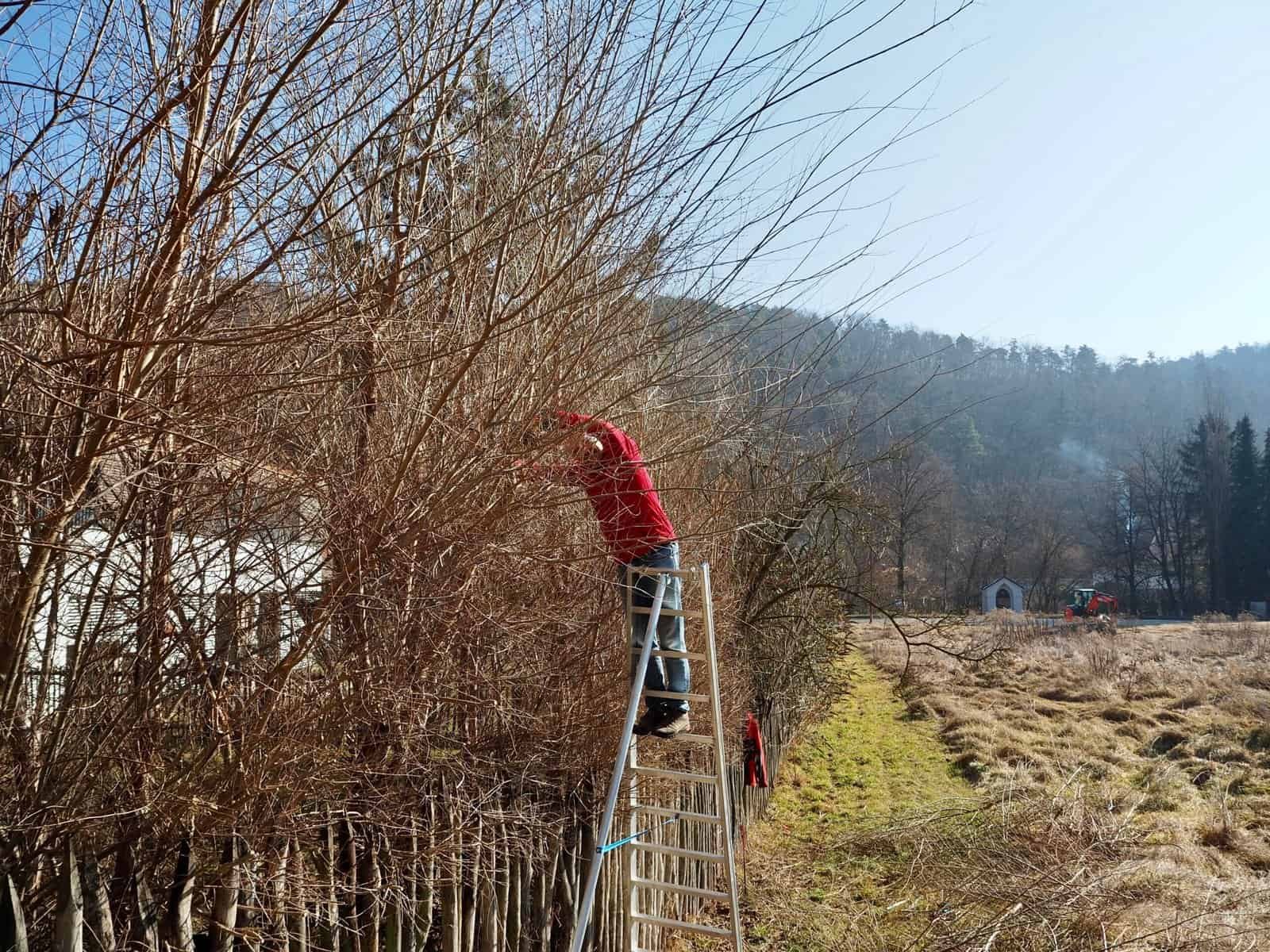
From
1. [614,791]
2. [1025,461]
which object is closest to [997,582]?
[1025,461]

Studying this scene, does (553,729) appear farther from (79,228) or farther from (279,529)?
(79,228)

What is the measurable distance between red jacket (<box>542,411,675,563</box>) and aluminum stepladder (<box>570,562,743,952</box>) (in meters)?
0.15

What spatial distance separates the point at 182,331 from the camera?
7.10 feet

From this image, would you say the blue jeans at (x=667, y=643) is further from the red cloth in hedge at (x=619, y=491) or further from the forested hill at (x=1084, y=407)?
the forested hill at (x=1084, y=407)

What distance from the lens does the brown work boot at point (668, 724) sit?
451cm

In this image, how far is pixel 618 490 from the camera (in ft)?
12.5

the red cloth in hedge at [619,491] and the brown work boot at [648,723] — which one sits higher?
the red cloth in hedge at [619,491]

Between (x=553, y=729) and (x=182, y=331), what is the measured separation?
3.22 m

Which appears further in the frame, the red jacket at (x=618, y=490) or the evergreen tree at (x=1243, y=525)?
the evergreen tree at (x=1243, y=525)

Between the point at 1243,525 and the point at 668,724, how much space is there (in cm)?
5825

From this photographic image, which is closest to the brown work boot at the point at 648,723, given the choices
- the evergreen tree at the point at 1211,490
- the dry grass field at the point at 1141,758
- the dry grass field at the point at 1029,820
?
the dry grass field at the point at 1029,820

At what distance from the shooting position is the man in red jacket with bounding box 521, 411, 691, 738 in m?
3.30

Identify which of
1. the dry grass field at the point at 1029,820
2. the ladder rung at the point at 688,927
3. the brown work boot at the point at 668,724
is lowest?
the dry grass field at the point at 1029,820

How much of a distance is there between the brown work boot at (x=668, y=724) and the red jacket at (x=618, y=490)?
802 millimetres
